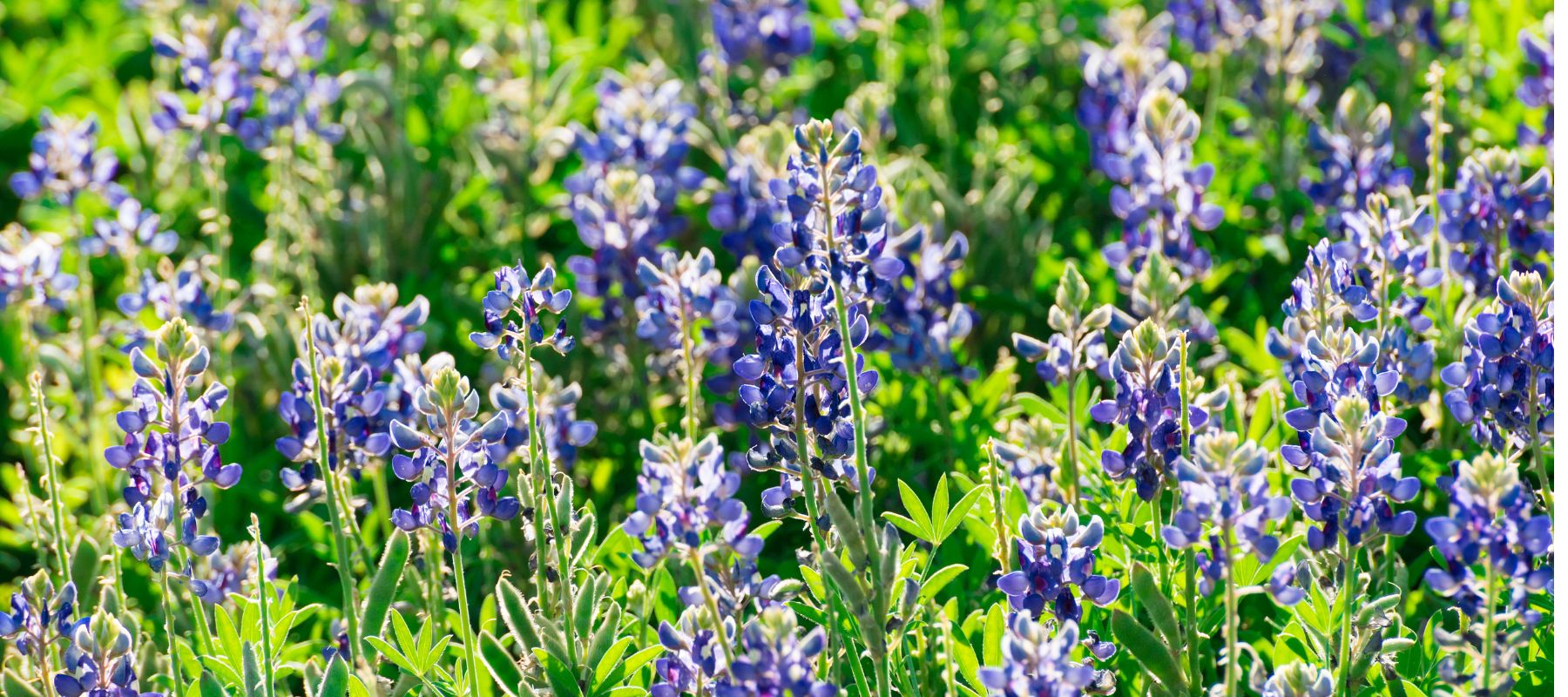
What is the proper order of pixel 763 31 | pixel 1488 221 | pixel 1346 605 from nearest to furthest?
pixel 1346 605 < pixel 1488 221 < pixel 763 31

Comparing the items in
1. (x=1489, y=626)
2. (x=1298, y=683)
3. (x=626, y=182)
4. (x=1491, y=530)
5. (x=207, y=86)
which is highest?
(x=207, y=86)

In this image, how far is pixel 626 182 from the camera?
3.72 m

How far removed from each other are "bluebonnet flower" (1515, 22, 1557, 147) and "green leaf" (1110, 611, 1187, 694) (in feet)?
6.89

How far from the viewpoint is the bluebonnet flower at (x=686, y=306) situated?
2.94m

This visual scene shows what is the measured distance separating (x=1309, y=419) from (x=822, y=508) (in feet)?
2.36

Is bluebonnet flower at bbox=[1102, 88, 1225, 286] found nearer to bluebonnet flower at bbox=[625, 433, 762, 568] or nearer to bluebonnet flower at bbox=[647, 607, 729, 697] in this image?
bluebonnet flower at bbox=[647, 607, 729, 697]

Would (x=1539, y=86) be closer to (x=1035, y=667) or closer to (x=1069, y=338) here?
(x=1069, y=338)

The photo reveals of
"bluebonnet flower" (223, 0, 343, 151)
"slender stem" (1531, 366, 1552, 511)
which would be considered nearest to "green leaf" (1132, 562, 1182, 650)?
"slender stem" (1531, 366, 1552, 511)

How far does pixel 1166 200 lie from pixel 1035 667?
1766 millimetres

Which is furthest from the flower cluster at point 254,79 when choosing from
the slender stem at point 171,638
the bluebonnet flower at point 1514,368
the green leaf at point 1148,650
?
the bluebonnet flower at point 1514,368

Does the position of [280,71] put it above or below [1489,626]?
above

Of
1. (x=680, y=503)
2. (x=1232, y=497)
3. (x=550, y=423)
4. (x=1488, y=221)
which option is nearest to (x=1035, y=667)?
(x=1232, y=497)

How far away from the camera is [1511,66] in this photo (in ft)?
15.3

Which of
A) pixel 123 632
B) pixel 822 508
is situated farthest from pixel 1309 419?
pixel 123 632
